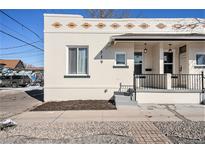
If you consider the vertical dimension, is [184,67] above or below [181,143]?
above

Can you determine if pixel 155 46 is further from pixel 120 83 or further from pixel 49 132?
pixel 49 132

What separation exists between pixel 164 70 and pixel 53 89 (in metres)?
7.17

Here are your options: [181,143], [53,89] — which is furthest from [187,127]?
[53,89]

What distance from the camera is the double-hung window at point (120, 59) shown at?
44.9 ft

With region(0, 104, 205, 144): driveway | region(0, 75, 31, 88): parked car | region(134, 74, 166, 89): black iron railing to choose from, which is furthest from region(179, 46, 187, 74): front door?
region(0, 75, 31, 88): parked car

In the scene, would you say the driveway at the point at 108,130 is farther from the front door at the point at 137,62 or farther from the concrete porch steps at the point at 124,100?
the front door at the point at 137,62

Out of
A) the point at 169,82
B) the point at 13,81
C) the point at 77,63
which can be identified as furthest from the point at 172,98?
the point at 13,81

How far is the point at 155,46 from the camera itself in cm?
1406

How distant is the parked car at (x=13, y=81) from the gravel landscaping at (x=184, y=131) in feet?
99.4

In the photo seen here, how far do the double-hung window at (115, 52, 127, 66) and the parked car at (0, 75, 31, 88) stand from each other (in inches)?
954

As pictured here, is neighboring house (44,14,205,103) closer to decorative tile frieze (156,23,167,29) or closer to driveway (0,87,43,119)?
decorative tile frieze (156,23,167,29)

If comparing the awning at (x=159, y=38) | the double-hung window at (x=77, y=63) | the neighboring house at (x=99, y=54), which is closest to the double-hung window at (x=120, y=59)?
the neighboring house at (x=99, y=54)

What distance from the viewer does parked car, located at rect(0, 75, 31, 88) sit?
33.9 m

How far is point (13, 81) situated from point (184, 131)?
3196 cm
